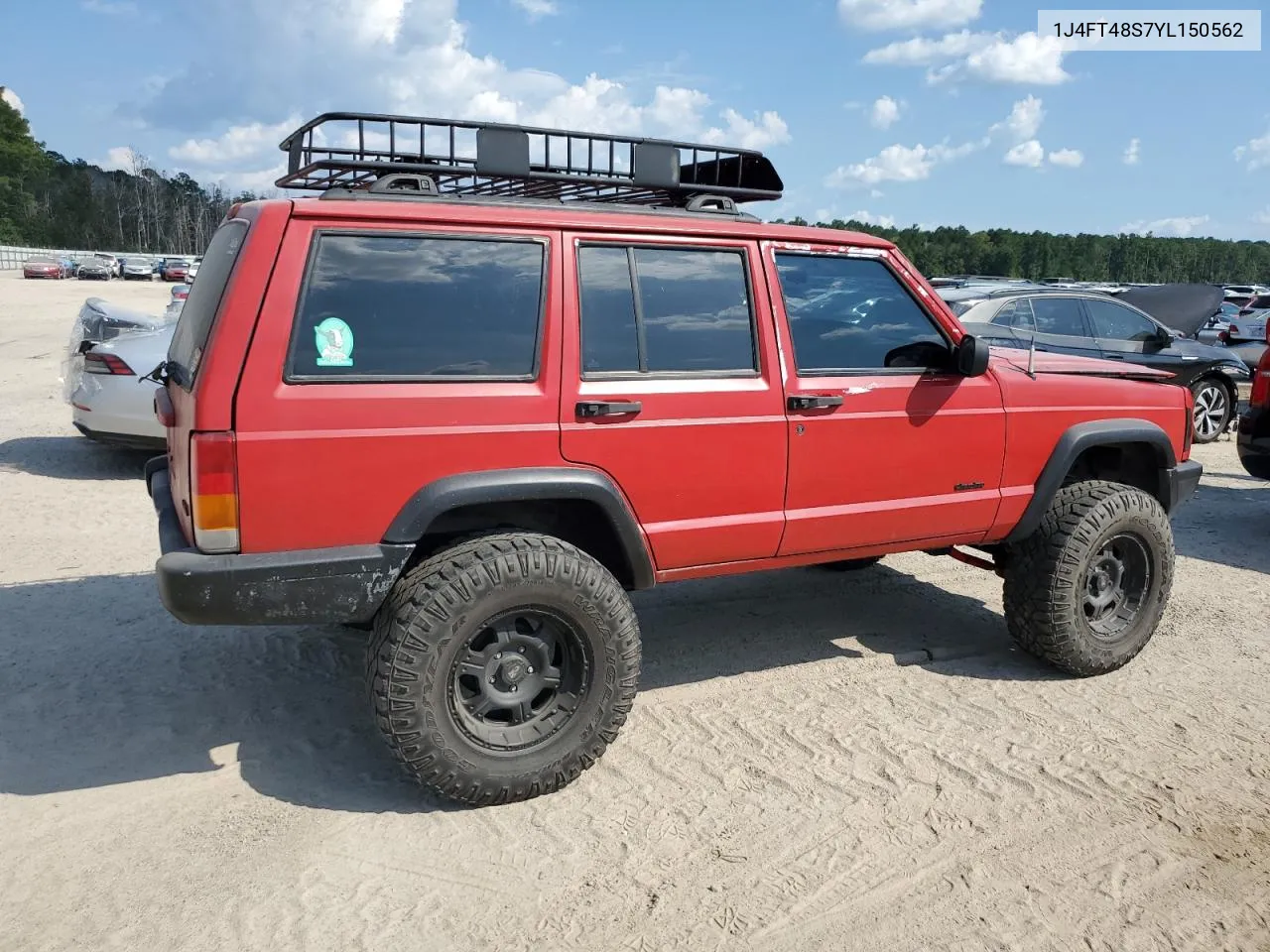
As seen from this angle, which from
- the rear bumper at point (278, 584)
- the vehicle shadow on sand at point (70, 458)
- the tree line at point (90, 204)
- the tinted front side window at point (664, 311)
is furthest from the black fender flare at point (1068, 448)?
the tree line at point (90, 204)

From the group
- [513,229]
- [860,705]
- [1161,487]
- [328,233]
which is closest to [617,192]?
[513,229]

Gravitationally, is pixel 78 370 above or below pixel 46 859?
above

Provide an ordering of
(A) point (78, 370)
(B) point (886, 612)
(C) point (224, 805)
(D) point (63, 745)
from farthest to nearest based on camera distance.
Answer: (A) point (78, 370) < (B) point (886, 612) < (D) point (63, 745) < (C) point (224, 805)

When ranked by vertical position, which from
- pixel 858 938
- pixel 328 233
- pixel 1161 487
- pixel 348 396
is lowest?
pixel 858 938

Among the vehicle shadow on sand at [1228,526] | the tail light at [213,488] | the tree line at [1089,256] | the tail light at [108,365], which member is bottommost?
the vehicle shadow on sand at [1228,526]

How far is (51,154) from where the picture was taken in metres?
112

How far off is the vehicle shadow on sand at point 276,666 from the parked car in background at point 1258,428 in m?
3.48

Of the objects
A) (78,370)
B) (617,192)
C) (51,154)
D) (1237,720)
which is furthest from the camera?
(51,154)

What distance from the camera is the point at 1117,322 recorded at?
1095 cm

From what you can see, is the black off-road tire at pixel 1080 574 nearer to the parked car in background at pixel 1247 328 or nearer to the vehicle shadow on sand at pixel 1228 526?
the vehicle shadow on sand at pixel 1228 526

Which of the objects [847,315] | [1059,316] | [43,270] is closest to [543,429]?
[847,315]

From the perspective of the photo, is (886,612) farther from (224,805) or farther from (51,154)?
(51,154)

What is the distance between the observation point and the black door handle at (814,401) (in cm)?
388

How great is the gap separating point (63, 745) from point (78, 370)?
5510mm
